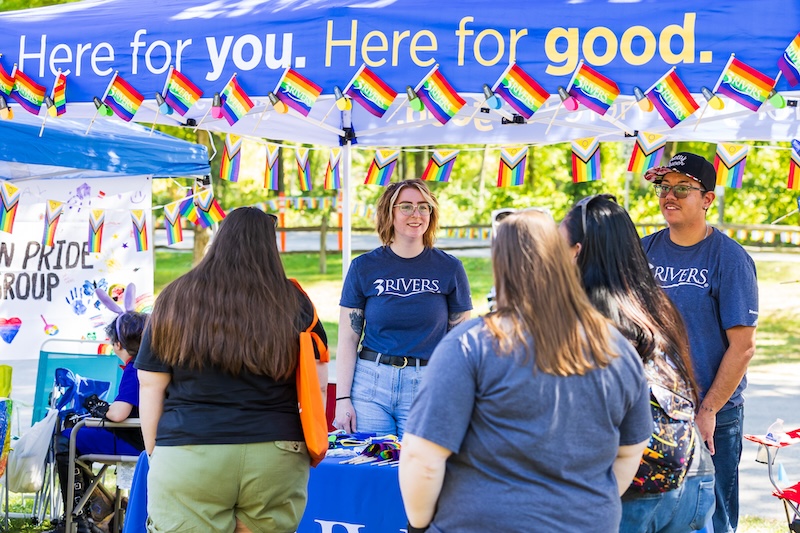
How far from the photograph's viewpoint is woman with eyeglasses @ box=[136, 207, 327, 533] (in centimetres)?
270

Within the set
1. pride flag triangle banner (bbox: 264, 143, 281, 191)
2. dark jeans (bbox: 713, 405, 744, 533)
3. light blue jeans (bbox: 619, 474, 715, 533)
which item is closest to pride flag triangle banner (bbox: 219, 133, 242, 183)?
pride flag triangle banner (bbox: 264, 143, 281, 191)

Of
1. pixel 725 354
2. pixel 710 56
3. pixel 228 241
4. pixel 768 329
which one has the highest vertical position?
pixel 710 56

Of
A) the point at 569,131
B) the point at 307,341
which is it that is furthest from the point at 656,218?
the point at 307,341

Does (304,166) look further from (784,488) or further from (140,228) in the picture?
(784,488)

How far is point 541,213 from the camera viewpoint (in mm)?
2096

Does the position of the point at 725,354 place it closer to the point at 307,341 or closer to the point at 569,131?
the point at 307,341

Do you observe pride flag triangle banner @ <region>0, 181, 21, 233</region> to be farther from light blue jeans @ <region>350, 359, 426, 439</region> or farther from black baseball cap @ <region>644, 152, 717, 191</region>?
black baseball cap @ <region>644, 152, 717, 191</region>

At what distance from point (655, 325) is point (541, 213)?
53 cm

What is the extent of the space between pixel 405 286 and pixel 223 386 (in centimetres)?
141

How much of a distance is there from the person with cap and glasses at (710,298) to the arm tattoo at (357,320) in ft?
4.32

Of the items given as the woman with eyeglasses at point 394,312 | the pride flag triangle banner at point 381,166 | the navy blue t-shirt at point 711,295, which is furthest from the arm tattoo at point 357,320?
the pride flag triangle banner at point 381,166

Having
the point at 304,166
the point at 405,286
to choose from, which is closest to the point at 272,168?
the point at 304,166

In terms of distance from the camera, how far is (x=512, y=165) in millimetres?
6547

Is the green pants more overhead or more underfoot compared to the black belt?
more underfoot
